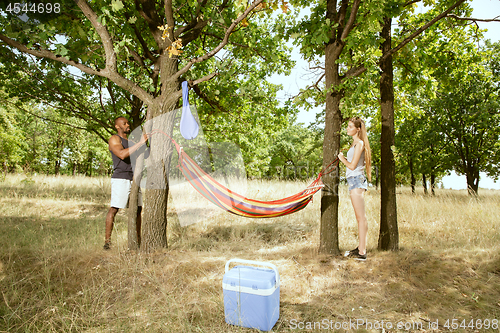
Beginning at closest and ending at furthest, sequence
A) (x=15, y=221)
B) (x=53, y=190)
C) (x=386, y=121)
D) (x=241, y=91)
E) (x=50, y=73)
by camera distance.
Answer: (x=386, y=121) < (x=241, y=91) < (x=15, y=221) < (x=50, y=73) < (x=53, y=190)

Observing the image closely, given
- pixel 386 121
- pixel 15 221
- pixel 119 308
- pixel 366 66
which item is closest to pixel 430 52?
pixel 386 121

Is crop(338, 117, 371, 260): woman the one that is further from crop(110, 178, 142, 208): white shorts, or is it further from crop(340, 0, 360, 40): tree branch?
crop(110, 178, 142, 208): white shorts

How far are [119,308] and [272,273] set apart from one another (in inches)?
56.3

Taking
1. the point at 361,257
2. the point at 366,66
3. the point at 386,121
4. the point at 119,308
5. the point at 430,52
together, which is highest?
the point at 430,52

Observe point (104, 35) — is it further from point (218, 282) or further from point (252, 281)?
point (252, 281)

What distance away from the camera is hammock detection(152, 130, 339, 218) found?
3.51 meters

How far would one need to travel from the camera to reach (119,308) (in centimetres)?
246

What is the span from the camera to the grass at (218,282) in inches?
89.1

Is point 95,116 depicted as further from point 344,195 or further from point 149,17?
point 344,195

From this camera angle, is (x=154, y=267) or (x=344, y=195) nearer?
(x=154, y=267)

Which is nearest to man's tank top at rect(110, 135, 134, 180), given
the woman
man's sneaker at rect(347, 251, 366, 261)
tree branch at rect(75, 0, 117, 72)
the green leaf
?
tree branch at rect(75, 0, 117, 72)

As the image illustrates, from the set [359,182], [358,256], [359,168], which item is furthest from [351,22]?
[358,256]

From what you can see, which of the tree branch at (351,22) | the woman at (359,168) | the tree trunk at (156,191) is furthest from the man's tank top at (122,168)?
the tree branch at (351,22)

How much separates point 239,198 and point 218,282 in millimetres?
1037
